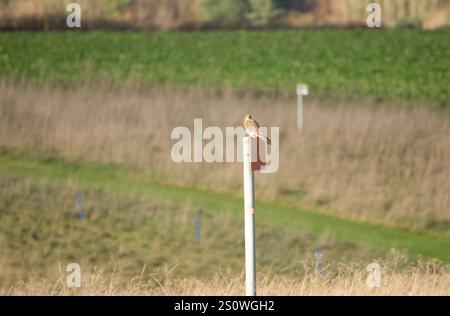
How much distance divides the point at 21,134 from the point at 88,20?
117 ft

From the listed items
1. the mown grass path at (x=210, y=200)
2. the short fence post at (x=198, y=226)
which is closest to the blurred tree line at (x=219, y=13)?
the mown grass path at (x=210, y=200)

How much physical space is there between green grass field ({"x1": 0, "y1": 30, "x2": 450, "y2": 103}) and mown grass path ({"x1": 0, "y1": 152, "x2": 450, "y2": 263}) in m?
19.6

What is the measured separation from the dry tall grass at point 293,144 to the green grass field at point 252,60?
9.30 meters

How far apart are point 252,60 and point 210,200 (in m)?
31.0

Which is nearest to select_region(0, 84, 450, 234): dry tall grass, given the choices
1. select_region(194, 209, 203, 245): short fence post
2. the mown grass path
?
the mown grass path

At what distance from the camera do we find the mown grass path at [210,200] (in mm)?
23578

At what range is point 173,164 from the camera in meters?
31.3

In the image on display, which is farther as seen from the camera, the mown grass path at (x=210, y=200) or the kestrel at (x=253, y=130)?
the mown grass path at (x=210, y=200)

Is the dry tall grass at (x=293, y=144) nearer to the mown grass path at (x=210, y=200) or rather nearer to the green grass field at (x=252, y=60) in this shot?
the mown grass path at (x=210, y=200)

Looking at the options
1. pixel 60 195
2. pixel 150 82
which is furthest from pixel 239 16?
pixel 60 195

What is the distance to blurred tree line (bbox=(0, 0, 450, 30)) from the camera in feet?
227

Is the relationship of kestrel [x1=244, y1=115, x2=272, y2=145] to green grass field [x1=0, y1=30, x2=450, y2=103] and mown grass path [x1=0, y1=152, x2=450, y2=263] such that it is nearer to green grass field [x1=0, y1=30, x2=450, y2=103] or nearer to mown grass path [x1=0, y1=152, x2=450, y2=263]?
mown grass path [x1=0, y1=152, x2=450, y2=263]

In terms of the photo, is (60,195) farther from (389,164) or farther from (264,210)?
(389,164)
